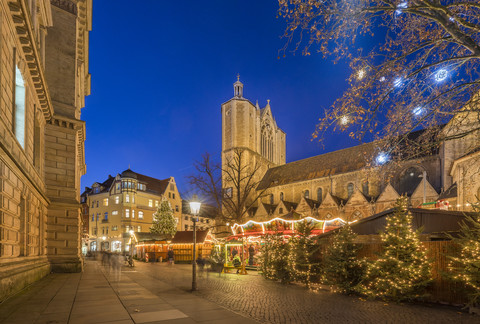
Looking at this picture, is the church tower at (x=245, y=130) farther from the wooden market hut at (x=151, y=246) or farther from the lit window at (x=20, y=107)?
the lit window at (x=20, y=107)

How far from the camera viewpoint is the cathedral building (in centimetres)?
2871

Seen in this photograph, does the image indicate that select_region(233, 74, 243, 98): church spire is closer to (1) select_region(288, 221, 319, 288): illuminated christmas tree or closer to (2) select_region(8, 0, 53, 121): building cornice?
(2) select_region(8, 0, 53, 121): building cornice

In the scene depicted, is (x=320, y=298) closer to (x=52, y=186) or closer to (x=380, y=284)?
(x=380, y=284)

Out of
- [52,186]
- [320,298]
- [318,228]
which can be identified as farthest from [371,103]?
[52,186]

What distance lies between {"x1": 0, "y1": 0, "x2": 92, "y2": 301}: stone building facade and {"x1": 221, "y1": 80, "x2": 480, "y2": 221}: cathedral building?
12081 millimetres

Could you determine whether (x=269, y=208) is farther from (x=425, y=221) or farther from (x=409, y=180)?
(x=425, y=221)

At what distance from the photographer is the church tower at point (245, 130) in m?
66.7

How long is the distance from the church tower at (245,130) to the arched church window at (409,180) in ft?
88.1

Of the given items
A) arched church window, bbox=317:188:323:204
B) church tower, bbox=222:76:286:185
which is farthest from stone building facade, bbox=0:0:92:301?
church tower, bbox=222:76:286:185

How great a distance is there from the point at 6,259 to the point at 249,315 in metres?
7.03

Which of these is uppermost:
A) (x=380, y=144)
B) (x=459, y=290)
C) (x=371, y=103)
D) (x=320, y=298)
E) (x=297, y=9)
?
(x=297, y=9)

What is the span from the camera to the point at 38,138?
16.6 m

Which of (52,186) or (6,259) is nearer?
(6,259)

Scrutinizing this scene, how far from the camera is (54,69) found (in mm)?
20656
